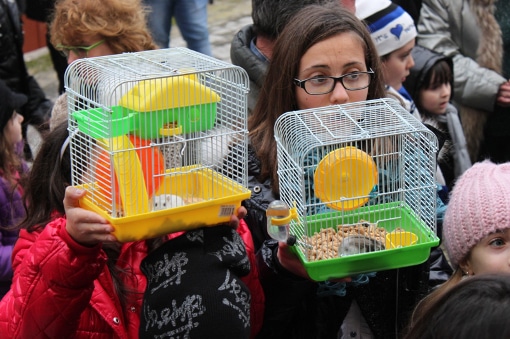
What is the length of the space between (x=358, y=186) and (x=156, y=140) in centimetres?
57

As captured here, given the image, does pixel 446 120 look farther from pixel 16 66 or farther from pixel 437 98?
pixel 16 66

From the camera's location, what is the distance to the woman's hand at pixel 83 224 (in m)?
2.06

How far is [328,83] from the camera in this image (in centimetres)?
272

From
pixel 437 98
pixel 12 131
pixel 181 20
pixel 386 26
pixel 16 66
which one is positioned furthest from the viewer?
pixel 181 20

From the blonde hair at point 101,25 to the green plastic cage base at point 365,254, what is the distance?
5.59 ft

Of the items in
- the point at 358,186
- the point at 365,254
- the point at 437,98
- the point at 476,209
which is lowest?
the point at 437,98

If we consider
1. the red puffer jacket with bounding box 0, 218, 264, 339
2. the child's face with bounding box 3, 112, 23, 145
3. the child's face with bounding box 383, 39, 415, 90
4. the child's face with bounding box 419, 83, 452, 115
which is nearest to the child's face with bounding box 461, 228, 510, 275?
the red puffer jacket with bounding box 0, 218, 264, 339

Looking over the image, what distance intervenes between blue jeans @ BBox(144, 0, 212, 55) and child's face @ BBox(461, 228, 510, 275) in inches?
147

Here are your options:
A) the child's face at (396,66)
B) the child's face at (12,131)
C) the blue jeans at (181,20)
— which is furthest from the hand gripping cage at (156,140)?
the blue jeans at (181,20)

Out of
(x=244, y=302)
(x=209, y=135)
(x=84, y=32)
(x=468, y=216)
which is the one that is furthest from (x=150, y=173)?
(x=84, y=32)

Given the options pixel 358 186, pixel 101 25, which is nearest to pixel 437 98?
pixel 101 25

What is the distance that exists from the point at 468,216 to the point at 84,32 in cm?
192

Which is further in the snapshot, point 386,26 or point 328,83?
point 386,26

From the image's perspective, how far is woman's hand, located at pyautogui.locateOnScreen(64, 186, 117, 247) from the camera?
2.06m
